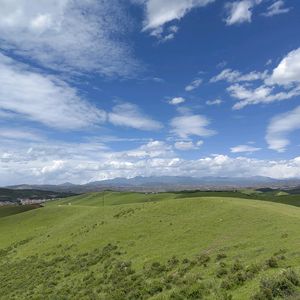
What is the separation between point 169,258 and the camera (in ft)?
78.3

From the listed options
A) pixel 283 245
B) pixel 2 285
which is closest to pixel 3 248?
pixel 2 285

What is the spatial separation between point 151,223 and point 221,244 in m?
18.7

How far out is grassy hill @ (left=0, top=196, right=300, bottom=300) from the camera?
14539 mm

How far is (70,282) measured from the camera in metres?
24.2

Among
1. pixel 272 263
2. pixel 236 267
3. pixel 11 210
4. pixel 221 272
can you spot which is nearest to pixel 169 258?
pixel 221 272

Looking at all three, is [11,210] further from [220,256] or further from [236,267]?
[236,267]

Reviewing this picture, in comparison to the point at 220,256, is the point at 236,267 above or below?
above

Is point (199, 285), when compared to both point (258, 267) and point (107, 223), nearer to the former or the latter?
point (258, 267)

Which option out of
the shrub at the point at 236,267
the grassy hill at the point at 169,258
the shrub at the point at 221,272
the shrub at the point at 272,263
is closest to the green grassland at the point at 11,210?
the grassy hill at the point at 169,258

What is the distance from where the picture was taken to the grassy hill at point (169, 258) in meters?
14.5

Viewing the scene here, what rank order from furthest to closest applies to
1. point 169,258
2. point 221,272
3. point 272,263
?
point 169,258 → point 221,272 → point 272,263

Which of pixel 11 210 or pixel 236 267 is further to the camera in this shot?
pixel 11 210

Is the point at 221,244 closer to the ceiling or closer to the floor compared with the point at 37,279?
closer to the ceiling

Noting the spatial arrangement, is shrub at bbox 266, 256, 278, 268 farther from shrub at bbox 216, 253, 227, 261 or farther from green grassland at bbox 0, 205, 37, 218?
green grassland at bbox 0, 205, 37, 218
